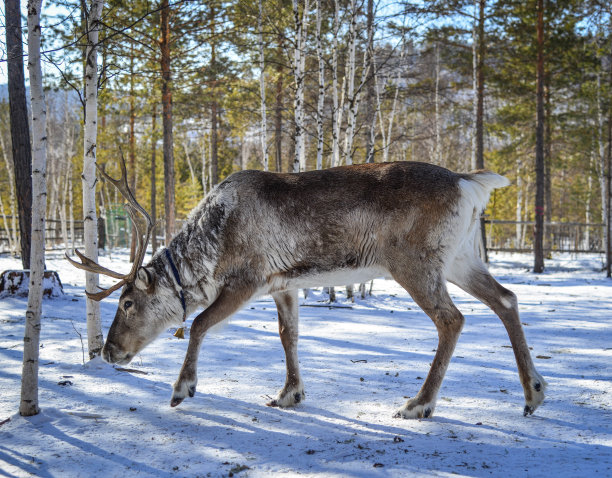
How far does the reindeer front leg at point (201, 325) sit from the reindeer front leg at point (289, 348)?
52 centimetres

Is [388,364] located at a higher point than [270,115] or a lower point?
lower

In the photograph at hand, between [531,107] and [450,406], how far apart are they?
20.7 meters

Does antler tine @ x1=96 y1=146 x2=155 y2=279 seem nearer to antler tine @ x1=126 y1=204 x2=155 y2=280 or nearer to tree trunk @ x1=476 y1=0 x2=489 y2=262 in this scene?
antler tine @ x1=126 y1=204 x2=155 y2=280

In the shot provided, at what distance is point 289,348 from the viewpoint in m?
4.22

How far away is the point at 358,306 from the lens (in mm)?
9195

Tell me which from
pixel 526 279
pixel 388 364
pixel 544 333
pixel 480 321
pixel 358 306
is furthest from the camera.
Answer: pixel 526 279

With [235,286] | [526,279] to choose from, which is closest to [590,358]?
[235,286]

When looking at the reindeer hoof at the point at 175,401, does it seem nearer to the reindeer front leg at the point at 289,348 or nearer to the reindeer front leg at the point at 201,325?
the reindeer front leg at the point at 201,325

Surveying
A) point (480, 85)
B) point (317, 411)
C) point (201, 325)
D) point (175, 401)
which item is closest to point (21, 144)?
point (201, 325)

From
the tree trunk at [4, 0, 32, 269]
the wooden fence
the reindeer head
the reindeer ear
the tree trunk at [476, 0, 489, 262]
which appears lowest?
the wooden fence

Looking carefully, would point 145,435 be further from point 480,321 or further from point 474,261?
point 480,321

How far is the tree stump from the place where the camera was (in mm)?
8625

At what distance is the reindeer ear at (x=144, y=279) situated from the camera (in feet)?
13.2

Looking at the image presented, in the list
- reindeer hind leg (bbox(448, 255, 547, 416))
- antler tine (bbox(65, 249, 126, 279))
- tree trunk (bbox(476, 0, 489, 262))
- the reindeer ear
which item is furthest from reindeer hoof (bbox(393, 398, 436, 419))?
tree trunk (bbox(476, 0, 489, 262))
